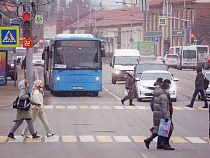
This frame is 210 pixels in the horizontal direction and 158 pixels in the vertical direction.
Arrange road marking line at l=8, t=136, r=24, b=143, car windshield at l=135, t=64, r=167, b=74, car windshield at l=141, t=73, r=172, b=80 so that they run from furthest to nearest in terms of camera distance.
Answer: car windshield at l=135, t=64, r=167, b=74
car windshield at l=141, t=73, r=172, b=80
road marking line at l=8, t=136, r=24, b=143

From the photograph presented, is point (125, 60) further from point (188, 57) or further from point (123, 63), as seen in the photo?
point (188, 57)

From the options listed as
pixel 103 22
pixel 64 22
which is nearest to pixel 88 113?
pixel 103 22

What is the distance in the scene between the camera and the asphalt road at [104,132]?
1647cm

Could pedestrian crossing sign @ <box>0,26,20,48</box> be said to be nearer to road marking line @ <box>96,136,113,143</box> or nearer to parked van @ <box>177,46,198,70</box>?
road marking line @ <box>96,136,113,143</box>

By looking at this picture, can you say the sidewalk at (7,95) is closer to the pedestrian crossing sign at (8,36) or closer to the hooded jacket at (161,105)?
the pedestrian crossing sign at (8,36)

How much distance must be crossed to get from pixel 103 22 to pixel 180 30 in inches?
1211

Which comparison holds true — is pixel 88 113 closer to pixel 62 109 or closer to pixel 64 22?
pixel 62 109

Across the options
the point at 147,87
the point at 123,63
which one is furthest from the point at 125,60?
the point at 147,87

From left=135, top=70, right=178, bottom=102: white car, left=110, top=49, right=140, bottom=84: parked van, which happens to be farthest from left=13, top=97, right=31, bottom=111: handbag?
left=110, top=49, right=140, bottom=84: parked van

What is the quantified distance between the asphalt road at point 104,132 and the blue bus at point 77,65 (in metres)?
2.55

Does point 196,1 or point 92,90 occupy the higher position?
point 196,1

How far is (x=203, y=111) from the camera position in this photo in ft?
95.7

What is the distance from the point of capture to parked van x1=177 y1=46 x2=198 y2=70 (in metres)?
78.2

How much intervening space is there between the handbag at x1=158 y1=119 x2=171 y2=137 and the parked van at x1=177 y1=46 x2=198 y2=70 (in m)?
61.6
